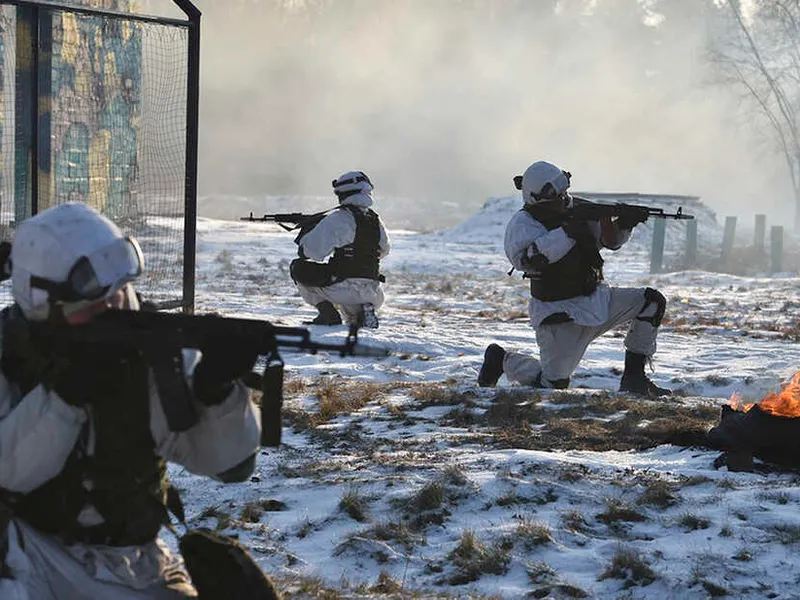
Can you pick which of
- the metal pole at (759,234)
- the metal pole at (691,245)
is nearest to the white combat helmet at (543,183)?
the metal pole at (691,245)

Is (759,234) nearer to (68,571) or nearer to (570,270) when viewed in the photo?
(570,270)

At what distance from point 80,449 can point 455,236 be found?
27.5 metres

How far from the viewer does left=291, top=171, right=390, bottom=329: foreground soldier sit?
36.8ft

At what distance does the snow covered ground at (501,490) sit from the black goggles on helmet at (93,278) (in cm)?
159

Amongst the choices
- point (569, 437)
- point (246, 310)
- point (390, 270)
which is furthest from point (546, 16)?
point (569, 437)

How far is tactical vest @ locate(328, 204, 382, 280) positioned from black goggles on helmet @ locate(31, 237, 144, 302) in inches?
321

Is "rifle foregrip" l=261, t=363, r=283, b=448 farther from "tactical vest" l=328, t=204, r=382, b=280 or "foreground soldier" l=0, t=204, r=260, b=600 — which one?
"tactical vest" l=328, t=204, r=382, b=280

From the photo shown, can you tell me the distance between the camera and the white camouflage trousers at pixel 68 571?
3086 mm

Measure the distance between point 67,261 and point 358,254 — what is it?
8302 mm

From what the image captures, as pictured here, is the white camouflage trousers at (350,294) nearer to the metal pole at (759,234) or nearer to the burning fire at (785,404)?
the burning fire at (785,404)

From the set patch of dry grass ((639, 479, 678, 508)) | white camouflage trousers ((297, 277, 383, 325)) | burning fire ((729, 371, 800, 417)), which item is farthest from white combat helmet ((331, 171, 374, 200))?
patch of dry grass ((639, 479, 678, 508))

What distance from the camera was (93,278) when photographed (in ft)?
10.2

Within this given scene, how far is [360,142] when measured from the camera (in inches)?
2237

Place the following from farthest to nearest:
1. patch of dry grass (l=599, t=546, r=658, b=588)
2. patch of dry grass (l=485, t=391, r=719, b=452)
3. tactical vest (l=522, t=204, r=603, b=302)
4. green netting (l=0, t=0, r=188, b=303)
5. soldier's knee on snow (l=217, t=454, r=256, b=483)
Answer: green netting (l=0, t=0, r=188, b=303), tactical vest (l=522, t=204, r=603, b=302), patch of dry grass (l=485, t=391, r=719, b=452), patch of dry grass (l=599, t=546, r=658, b=588), soldier's knee on snow (l=217, t=454, r=256, b=483)
